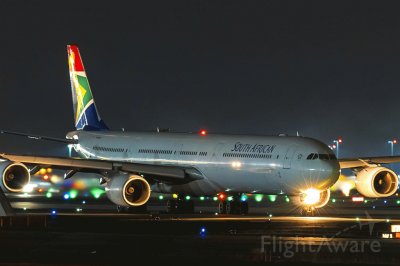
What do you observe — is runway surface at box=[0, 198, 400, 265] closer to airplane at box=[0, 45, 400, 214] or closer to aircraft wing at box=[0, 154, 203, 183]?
airplane at box=[0, 45, 400, 214]

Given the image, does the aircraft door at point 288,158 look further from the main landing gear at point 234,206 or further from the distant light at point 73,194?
the distant light at point 73,194

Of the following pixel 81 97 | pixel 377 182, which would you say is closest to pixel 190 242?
pixel 377 182

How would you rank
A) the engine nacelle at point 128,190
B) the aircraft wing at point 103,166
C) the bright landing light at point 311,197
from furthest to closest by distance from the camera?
the aircraft wing at point 103,166, the bright landing light at point 311,197, the engine nacelle at point 128,190

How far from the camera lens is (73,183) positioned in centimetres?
7894

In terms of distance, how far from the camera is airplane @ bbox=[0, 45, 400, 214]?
53844mm

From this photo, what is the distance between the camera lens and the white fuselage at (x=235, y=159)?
176 feet

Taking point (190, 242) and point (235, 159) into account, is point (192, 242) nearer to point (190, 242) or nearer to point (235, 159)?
point (190, 242)

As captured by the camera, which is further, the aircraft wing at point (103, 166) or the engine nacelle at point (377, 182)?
the engine nacelle at point (377, 182)

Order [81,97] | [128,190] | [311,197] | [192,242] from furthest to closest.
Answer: [81,97] → [311,197] → [128,190] → [192,242]

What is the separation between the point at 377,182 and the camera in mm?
58875

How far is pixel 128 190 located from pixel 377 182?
50.2 ft

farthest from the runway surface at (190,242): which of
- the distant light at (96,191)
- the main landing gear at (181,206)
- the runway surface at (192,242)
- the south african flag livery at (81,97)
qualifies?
the distant light at (96,191)

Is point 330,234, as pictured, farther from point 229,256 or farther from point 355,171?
point 355,171

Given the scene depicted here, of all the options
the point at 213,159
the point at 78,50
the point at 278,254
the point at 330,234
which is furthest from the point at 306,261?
the point at 78,50
